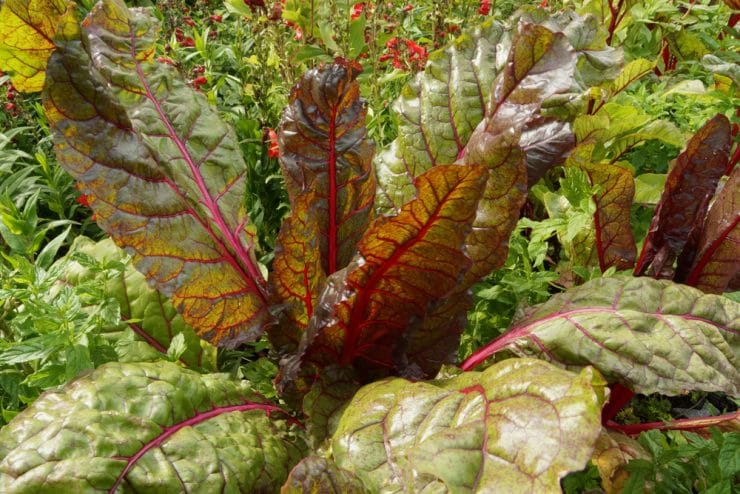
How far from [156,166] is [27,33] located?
1.29 ft

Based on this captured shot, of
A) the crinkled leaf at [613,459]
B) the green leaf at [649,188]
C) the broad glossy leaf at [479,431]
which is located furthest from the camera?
the green leaf at [649,188]

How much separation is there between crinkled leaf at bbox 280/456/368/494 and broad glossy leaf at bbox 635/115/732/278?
109 cm

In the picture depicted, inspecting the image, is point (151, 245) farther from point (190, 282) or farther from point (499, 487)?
point (499, 487)

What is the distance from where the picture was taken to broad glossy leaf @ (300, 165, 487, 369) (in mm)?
1238

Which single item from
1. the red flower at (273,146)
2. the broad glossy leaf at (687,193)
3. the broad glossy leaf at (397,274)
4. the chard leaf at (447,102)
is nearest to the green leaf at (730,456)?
the broad glossy leaf at (687,193)

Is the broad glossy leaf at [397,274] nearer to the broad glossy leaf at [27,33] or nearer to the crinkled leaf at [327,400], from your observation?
the crinkled leaf at [327,400]

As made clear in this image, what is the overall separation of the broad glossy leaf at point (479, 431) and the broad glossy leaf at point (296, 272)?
37 centimetres

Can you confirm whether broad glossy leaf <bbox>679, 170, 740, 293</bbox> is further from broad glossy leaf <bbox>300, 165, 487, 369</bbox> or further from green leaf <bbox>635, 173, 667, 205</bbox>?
broad glossy leaf <bbox>300, 165, 487, 369</bbox>

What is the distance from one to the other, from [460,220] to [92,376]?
769mm

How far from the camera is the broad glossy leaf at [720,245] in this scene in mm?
1714

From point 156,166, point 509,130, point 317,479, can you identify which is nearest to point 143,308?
point 156,166

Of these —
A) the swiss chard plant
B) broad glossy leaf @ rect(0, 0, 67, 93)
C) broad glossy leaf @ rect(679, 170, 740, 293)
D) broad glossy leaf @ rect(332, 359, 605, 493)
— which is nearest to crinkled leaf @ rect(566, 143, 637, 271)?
the swiss chard plant

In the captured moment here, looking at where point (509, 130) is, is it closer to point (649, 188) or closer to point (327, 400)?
point (327, 400)

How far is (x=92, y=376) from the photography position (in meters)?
1.30
